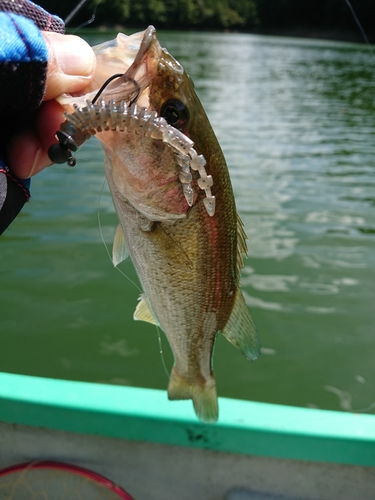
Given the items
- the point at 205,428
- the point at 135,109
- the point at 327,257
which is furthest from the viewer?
the point at 327,257

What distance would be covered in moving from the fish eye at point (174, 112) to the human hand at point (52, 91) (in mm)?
230

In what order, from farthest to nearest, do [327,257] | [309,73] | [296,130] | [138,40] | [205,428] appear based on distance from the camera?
[309,73] → [296,130] → [327,257] → [205,428] → [138,40]

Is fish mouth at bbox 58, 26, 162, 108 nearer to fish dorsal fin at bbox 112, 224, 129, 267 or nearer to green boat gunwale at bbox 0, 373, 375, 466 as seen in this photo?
fish dorsal fin at bbox 112, 224, 129, 267

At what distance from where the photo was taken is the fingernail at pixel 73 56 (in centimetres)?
141

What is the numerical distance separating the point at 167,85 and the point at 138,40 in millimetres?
147

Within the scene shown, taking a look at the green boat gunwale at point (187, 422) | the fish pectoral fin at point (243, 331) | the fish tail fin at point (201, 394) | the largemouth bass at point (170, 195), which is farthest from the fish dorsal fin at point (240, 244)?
the green boat gunwale at point (187, 422)

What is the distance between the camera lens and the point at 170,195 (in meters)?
1.54

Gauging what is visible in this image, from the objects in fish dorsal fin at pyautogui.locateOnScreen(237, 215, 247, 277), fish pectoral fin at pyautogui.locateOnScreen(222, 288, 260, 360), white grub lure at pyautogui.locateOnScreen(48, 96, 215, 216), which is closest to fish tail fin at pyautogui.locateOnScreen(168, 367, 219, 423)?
fish pectoral fin at pyautogui.locateOnScreen(222, 288, 260, 360)

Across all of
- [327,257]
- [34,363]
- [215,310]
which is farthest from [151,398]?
[327,257]

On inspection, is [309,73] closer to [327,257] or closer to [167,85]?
[327,257]

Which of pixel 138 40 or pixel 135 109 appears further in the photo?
pixel 138 40

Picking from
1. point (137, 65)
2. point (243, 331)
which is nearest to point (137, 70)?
point (137, 65)

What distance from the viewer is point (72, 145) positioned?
1323 mm

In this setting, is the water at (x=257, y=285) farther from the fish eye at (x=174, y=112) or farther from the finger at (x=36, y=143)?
the fish eye at (x=174, y=112)
